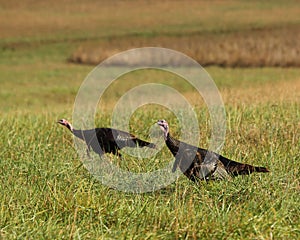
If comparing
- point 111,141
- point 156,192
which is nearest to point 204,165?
point 156,192

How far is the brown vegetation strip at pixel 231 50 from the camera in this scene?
107 feet

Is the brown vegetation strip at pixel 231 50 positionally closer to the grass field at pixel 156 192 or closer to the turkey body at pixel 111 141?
the grass field at pixel 156 192

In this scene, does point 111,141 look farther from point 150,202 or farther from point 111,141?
point 150,202

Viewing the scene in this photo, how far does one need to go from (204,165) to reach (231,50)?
93.8ft

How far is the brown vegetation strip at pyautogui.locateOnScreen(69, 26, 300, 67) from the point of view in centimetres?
3276

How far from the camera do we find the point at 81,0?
226 ft

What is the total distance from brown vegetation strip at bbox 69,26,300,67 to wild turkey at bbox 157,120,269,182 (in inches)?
1010

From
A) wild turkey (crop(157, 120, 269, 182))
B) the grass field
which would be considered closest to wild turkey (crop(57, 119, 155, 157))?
the grass field

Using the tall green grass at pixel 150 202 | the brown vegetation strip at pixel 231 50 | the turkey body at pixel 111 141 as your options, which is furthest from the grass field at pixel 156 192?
the brown vegetation strip at pixel 231 50

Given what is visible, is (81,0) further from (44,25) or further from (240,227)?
(240,227)

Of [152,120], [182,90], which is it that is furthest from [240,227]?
[182,90]

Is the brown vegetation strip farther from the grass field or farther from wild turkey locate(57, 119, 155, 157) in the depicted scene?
wild turkey locate(57, 119, 155, 157)

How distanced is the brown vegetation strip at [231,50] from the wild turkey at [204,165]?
25664 millimetres

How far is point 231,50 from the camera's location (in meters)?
34.7
